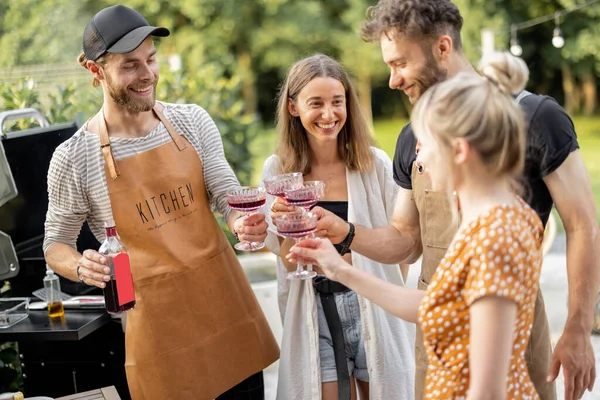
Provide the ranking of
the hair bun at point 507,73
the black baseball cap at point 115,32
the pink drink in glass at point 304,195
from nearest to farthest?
1. the hair bun at point 507,73
2. the pink drink in glass at point 304,195
3. the black baseball cap at point 115,32

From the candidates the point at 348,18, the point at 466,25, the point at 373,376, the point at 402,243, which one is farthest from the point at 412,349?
the point at 348,18

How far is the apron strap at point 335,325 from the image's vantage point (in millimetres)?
3023

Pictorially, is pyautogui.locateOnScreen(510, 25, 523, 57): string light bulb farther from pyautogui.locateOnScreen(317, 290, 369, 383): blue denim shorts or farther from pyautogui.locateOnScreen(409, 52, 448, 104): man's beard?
pyautogui.locateOnScreen(409, 52, 448, 104): man's beard

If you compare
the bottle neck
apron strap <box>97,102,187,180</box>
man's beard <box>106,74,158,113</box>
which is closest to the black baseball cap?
man's beard <box>106,74,158,113</box>

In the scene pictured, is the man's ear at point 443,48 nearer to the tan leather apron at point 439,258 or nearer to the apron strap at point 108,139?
the tan leather apron at point 439,258

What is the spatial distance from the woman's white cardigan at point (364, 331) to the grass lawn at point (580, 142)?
27.7 feet

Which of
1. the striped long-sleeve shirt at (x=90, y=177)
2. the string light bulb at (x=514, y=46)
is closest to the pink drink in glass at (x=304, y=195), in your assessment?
the striped long-sleeve shirt at (x=90, y=177)

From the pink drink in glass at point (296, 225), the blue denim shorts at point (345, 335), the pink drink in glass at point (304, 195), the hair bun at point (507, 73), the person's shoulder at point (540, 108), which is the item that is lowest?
the blue denim shorts at point (345, 335)

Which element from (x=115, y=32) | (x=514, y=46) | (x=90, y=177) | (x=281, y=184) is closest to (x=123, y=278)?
(x=90, y=177)

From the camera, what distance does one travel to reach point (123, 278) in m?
2.60

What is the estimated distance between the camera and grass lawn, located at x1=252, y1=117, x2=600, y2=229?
13516 millimetres

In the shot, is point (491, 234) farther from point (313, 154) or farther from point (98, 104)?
point (98, 104)

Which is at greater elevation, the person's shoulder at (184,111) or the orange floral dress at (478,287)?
the person's shoulder at (184,111)

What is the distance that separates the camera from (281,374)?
3.15 m
